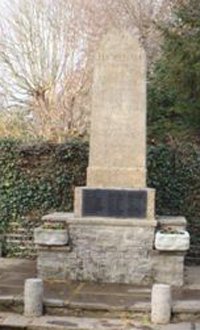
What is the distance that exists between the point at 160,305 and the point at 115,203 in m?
2.60

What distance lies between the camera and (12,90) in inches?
877

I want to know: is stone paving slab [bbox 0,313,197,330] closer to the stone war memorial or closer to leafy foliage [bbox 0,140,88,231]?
the stone war memorial

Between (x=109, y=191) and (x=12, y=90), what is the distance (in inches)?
497

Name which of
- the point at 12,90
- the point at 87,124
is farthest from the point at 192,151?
the point at 12,90

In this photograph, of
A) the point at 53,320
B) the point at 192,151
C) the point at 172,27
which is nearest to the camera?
the point at 53,320

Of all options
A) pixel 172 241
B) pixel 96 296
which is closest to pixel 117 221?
pixel 172 241

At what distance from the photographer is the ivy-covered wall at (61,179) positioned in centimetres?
1305

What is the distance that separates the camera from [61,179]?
13.2 meters

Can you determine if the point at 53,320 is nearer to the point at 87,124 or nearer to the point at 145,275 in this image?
the point at 145,275

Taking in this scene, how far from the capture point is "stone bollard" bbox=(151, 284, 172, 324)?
8148 mm

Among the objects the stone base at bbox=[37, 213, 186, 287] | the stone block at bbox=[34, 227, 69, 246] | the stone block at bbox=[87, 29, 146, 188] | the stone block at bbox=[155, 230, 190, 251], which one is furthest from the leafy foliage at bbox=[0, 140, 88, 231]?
the stone block at bbox=[155, 230, 190, 251]

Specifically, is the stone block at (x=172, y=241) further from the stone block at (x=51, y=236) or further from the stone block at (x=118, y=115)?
the stone block at (x=51, y=236)

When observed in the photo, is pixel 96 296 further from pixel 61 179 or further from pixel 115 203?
pixel 61 179

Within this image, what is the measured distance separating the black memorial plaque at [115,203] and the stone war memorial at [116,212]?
0.05ft
